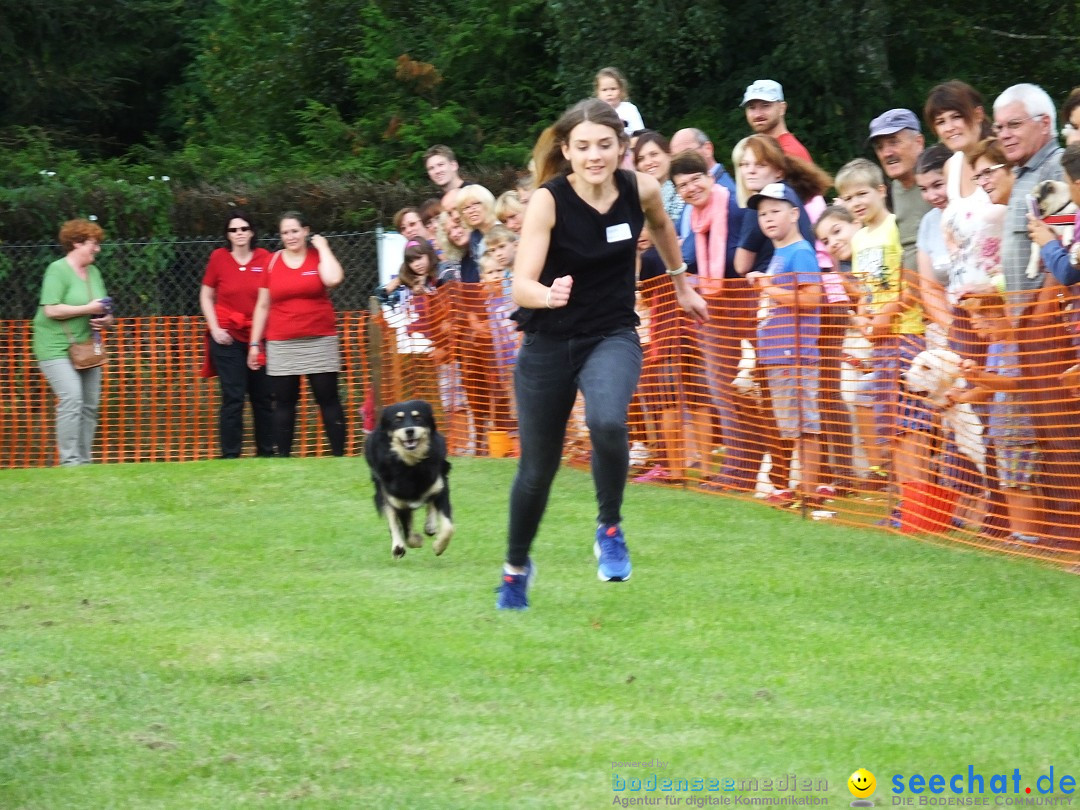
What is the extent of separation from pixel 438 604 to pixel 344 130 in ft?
57.1

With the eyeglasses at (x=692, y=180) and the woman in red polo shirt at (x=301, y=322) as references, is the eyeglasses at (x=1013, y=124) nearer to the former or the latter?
the eyeglasses at (x=692, y=180)

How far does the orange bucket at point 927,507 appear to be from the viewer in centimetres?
864

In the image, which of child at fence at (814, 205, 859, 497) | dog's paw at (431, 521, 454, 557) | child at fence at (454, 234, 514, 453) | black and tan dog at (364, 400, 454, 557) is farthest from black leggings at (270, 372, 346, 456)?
child at fence at (814, 205, 859, 497)

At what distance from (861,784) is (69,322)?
10.5 m

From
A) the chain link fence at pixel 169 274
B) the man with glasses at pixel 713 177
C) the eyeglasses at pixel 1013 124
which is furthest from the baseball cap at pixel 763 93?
the chain link fence at pixel 169 274

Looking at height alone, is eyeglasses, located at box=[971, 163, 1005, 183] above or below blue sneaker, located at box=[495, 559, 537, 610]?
above

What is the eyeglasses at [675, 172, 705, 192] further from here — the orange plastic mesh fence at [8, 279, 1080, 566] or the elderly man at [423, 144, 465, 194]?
the elderly man at [423, 144, 465, 194]

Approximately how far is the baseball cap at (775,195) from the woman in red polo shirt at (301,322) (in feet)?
15.5

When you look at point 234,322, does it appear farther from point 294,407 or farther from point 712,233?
point 712,233

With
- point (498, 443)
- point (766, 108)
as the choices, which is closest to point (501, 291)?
point (498, 443)

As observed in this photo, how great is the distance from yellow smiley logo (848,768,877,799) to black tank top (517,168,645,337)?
6.95 feet

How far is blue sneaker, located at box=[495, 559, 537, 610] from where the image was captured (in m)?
6.86

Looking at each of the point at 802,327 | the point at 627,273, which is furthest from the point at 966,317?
the point at 627,273

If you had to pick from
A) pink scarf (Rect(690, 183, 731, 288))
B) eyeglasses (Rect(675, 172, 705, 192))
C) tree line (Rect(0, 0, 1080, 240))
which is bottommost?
Result: pink scarf (Rect(690, 183, 731, 288))
